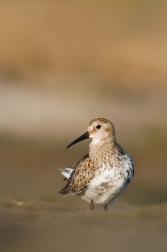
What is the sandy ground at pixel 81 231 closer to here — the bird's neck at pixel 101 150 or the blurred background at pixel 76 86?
the bird's neck at pixel 101 150

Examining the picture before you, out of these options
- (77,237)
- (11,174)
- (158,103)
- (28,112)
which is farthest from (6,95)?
(77,237)

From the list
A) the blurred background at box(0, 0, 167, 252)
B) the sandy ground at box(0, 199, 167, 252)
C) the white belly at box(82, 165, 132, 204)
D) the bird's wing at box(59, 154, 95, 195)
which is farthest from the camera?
the blurred background at box(0, 0, 167, 252)

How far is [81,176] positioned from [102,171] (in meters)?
0.32

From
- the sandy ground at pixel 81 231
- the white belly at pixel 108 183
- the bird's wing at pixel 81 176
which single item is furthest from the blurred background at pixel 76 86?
the sandy ground at pixel 81 231

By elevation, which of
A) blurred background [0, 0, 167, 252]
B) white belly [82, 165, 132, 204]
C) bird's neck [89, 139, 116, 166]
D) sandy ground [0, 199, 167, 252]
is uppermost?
blurred background [0, 0, 167, 252]

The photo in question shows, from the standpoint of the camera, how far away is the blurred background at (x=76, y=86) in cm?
1697

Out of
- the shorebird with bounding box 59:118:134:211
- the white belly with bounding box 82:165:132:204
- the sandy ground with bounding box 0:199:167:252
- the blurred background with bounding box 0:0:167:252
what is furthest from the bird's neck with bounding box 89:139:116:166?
the blurred background with bounding box 0:0:167:252

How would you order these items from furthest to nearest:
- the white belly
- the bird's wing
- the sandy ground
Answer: the bird's wing → the white belly → the sandy ground

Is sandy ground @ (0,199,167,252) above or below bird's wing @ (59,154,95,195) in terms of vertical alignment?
below

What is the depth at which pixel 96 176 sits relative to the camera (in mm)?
9539

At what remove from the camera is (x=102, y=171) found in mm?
9539

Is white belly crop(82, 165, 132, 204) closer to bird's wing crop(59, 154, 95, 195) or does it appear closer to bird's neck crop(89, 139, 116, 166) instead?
bird's wing crop(59, 154, 95, 195)

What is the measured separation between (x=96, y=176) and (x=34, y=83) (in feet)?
49.3

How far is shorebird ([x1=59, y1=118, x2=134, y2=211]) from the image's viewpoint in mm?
9406
